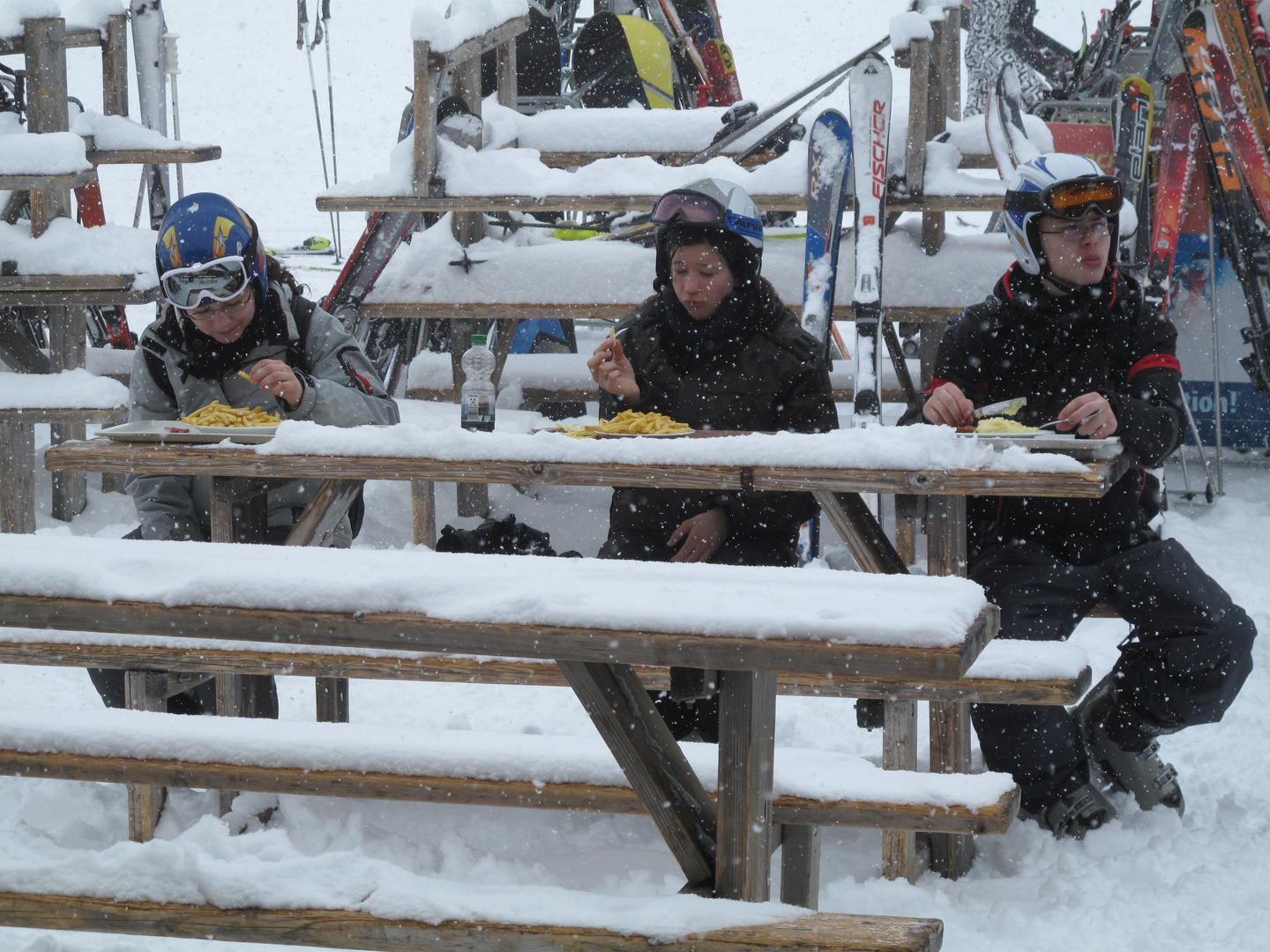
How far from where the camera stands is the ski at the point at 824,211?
490cm

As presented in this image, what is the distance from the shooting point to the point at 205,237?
330 centimetres

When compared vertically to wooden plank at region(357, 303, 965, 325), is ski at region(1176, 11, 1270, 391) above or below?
above

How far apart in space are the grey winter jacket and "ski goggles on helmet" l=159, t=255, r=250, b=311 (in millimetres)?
182

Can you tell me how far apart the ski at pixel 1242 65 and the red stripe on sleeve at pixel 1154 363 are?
366 cm

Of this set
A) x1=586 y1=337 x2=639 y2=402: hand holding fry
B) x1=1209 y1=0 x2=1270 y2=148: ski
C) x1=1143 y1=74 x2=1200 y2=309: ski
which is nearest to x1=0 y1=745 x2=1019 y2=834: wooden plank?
x1=586 y1=337 x2=639 y2=402: hand holding fry

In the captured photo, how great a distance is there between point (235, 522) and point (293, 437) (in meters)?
0.40

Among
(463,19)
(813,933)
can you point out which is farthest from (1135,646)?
(463,19)

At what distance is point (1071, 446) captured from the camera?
269 cm

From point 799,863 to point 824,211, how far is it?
10.9 ft

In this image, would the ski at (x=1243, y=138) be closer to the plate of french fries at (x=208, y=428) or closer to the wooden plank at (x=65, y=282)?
the plate of french fries at (x=208, y=428)

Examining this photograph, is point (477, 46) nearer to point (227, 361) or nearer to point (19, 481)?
point (19, 481)

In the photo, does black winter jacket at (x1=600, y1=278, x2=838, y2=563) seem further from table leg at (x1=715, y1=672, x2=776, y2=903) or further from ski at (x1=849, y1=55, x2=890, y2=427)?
table leg at (x1=715, y1=672, x2=776, y2=903)

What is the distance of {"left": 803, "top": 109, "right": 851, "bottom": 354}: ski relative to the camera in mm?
4902

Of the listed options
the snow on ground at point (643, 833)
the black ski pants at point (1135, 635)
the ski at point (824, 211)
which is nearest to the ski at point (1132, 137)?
the snow on ground at point (643, 833)
